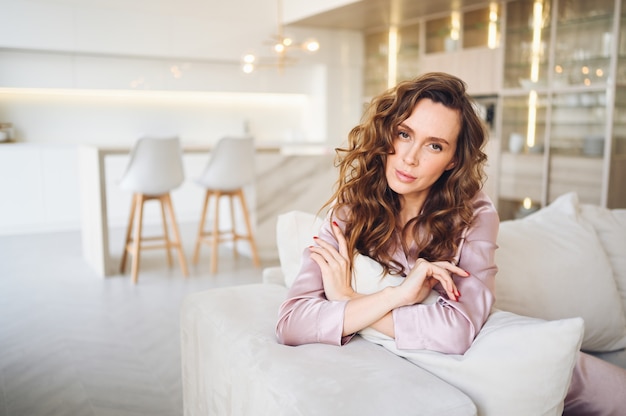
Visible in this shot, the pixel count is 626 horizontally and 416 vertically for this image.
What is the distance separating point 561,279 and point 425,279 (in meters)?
0.68

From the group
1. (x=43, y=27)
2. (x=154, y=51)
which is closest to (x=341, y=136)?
(x=154, y=51)

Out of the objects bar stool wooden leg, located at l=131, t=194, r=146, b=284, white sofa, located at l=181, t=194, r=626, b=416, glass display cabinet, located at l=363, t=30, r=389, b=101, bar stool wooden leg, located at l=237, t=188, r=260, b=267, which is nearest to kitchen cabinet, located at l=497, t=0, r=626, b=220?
glass display cabinet, located at l=363, t=30, r=389, b=101

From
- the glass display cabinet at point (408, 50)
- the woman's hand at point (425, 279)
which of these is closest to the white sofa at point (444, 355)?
the woman's hand at point (425, 279)

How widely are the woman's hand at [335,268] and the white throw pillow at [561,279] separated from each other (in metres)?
0.55

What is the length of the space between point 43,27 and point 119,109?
122 cm

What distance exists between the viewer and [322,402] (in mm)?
1014

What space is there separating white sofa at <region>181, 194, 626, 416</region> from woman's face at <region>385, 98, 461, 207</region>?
0.37 m

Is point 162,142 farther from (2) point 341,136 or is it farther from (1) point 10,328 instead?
(2) point 341,136

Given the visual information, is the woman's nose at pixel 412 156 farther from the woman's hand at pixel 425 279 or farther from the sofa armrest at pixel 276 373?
the sofa armrest at pixel 276 373

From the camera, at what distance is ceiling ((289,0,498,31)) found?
5.58m

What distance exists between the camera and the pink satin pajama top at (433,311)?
3.96 feet

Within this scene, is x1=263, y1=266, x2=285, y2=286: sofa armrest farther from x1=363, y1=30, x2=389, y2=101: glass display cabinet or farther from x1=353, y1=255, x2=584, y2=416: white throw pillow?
x1=363, y1=30, x2=389, y2=101: glass display cabinet

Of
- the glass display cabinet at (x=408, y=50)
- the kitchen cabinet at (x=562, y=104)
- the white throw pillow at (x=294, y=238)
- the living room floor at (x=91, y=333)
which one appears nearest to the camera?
the white throw pillow at (x=294, y=238)

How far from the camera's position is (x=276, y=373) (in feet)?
3.70
